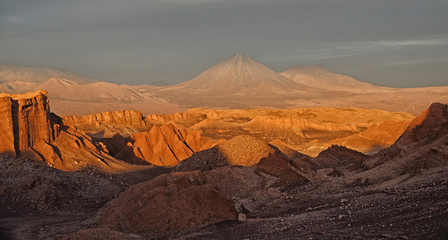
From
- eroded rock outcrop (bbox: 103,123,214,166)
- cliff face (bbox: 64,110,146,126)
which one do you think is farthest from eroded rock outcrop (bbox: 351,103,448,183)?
cliff face (bbox: 64,110,146,126)

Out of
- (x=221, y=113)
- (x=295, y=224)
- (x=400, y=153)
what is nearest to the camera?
(x=295, y=224)

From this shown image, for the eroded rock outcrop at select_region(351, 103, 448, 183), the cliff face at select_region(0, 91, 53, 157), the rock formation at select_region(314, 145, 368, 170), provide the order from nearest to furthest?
the eroded rock outcrop at select_region(351, 103, 448, 183) < the cliff face at select_region(0, 91, 53, 157) < the rock formation at select_region(314, 145, 368, 170)

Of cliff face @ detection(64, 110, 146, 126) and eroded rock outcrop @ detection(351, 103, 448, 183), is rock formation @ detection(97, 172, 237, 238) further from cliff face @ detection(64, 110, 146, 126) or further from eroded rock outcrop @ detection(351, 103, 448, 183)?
cliff face @ detection(64, 110, 146, 126)

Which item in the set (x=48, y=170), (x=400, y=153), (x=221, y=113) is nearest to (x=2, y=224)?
(x=48, y=170)

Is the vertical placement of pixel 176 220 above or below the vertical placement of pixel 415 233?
below

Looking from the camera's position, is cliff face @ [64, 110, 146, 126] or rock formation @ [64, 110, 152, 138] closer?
rock formation @ [64, 110, 152, 138]

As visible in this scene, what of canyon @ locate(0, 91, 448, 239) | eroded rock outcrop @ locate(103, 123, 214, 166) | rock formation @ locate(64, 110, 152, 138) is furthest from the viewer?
rock formation @ locate(64, 110, 152, 138)

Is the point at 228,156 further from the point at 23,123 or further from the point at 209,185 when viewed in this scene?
the point at 209,185

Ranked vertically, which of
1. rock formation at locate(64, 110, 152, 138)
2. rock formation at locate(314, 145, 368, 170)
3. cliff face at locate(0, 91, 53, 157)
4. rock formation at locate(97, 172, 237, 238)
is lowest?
rock formation at locate(64, 110, 152, 138)

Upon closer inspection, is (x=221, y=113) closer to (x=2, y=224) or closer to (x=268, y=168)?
(x=268, y=168)
